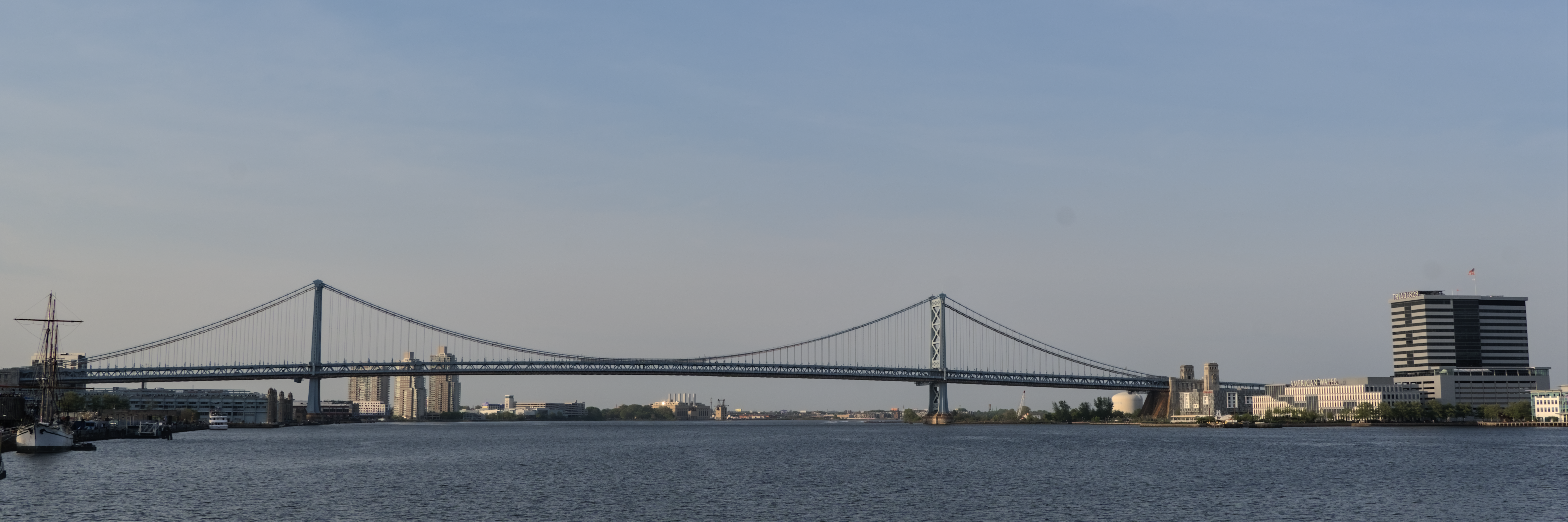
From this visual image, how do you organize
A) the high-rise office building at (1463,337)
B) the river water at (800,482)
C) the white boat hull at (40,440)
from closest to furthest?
the river water at (800,482), the white boat hull at (40,440), the high-rise office building at (1463,337)

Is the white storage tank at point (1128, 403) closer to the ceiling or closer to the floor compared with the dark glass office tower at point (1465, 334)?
closer to the floor

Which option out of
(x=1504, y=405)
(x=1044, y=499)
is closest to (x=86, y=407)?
(x=1044, y=499)

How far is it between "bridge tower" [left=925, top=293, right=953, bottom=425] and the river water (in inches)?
2034

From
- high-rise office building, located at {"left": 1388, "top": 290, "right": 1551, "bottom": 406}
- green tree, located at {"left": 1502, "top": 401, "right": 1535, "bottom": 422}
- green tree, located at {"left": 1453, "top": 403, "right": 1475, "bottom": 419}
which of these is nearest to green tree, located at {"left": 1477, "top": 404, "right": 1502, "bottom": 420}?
green tree, located at {"left": 1502, "top": 401, "right": 1535, "bottom": 422}

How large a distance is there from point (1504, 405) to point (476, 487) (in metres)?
155

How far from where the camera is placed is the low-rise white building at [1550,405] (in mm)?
134750

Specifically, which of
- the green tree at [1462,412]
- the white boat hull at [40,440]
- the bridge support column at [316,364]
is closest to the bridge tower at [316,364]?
the bridge support column at [316,364]

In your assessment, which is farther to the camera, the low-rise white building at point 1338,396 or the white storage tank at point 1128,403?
the white storage tank at point 1128,403

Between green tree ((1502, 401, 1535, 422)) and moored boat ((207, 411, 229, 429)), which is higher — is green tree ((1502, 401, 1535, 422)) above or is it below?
above

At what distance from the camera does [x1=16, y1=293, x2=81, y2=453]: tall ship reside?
5997 cm

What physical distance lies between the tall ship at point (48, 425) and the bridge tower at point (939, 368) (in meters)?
83.9

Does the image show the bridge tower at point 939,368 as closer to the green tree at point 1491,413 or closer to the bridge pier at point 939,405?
the bridge pier at point 939,405

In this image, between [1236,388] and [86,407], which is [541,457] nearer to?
[86,407]

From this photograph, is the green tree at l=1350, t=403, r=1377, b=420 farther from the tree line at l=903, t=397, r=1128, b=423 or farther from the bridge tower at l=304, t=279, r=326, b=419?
the bridge tower at l=304, t=279, r=326, b=419
